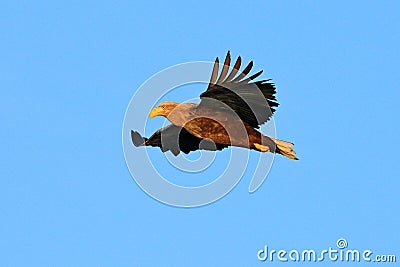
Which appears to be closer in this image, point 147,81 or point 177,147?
point 147,81

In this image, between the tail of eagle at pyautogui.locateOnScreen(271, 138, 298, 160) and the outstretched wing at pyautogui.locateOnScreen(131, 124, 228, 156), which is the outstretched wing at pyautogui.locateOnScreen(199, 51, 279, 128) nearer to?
the tail of eagle at pyautogui.locateOnScreen(271, 138, 298, 160)

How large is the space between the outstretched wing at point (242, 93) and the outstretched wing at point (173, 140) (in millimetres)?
1815

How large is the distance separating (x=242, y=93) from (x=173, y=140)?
10.1 feet

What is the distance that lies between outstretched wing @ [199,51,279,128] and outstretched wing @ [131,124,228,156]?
71.5 inches

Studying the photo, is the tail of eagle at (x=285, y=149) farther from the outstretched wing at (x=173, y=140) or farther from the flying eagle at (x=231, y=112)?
the outstretched wing at (x=173, y=140)

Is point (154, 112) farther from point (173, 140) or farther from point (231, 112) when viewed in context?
point (173, 140)

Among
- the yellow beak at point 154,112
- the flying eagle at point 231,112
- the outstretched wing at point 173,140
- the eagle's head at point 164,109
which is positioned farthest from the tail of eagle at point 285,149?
the yellow beak at point 154,112

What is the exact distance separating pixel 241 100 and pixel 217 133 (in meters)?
0.89

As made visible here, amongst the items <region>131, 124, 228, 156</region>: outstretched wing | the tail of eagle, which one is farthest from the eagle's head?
the tail of eagle

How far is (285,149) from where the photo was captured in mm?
19266

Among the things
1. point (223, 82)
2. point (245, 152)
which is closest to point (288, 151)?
point (245, 152)

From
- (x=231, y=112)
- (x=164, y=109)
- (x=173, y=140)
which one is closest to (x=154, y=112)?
(x=164, y=109)

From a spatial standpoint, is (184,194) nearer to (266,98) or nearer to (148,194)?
(148,194)

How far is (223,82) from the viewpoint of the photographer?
1809 cm
